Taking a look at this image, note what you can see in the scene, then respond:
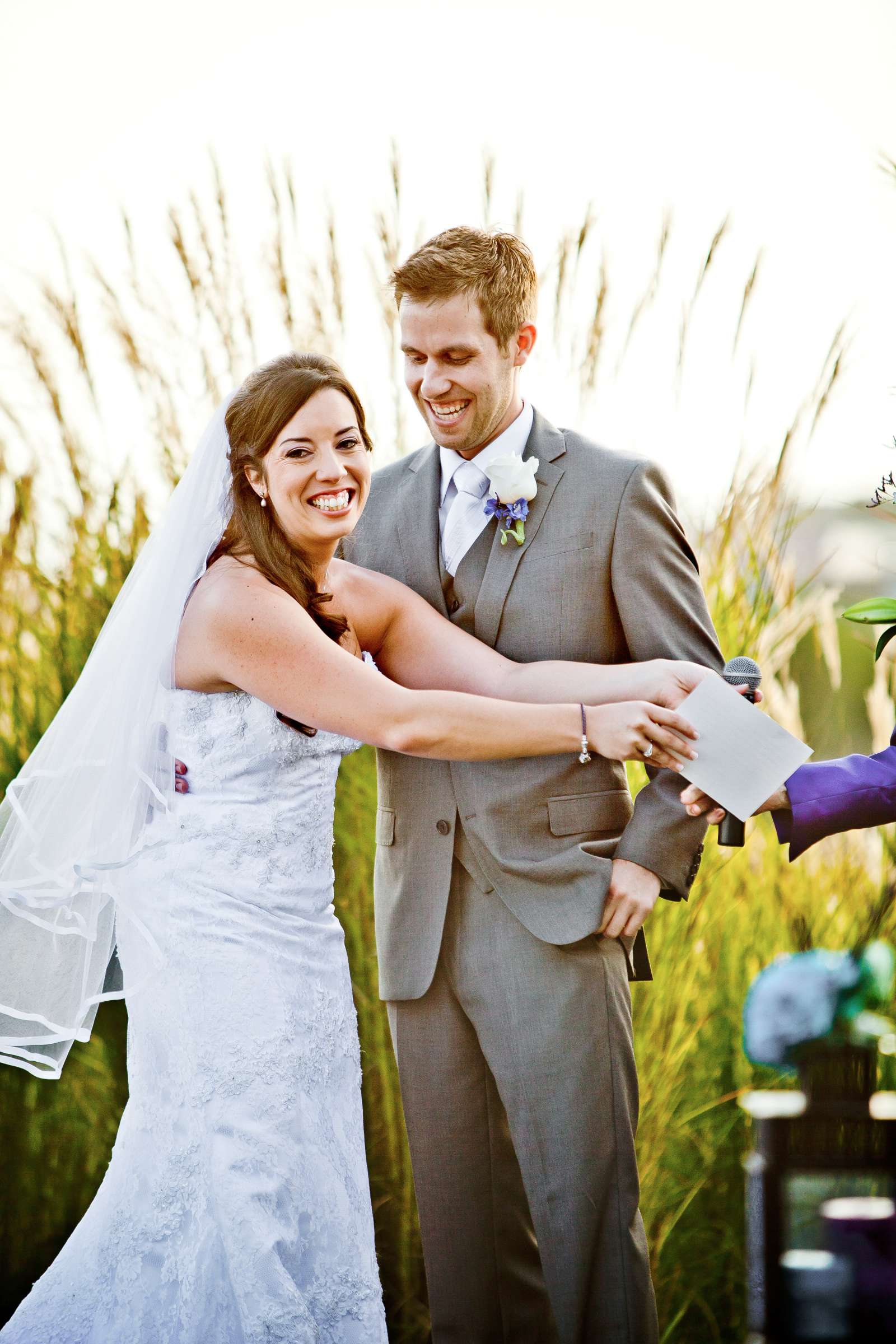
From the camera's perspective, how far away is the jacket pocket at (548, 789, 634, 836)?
81.6 inches

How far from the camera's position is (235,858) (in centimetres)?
196

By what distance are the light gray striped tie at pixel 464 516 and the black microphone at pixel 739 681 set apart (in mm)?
537

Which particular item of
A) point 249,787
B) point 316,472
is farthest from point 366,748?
point 316,472

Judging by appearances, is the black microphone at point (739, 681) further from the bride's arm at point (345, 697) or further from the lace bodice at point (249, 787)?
the lace bodice at point (249, 787)

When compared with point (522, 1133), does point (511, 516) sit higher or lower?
higher

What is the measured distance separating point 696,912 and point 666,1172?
61 cm

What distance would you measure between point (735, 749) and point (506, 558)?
54cm

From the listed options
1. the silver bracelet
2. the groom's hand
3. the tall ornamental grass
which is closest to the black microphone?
the groom's hand

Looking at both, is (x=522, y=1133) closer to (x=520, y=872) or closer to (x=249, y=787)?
(x=520, y=872)

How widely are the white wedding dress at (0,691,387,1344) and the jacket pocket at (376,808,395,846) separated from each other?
0.16 metres

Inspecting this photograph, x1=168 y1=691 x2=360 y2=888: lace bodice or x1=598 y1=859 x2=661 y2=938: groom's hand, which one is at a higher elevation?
x1=168 y1=691 x2=360 y2=888: lace bodice

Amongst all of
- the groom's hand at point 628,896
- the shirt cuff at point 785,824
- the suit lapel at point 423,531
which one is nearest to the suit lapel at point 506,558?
the suit lapel at point 423,531

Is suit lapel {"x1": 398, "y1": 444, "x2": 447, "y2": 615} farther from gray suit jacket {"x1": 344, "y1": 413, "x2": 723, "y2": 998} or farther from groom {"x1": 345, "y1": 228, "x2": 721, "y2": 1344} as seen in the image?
gray suit jacket {"x1": 344, "y1": 413, "x2": 723, "y2": 998}

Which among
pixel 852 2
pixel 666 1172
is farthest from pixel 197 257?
pixel 666 1172
